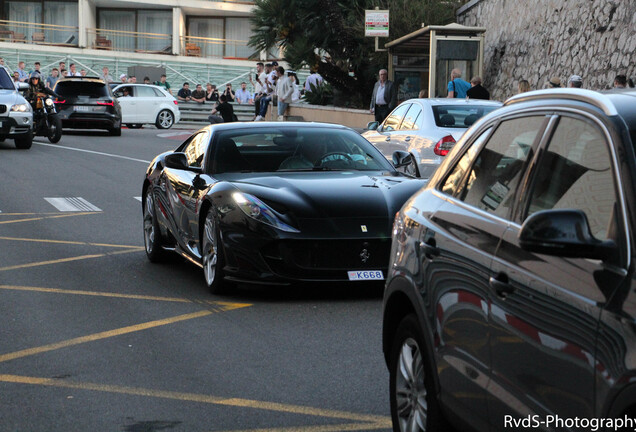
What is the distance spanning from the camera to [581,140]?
3.53m

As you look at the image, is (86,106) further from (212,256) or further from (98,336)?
(98,336)

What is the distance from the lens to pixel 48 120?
28828 millimetres

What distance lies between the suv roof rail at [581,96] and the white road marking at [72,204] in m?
12.0

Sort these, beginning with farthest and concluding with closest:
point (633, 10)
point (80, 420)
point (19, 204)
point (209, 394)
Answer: point (633, 10)
point (19, 204)
point (209, 394)
point (80, 420)

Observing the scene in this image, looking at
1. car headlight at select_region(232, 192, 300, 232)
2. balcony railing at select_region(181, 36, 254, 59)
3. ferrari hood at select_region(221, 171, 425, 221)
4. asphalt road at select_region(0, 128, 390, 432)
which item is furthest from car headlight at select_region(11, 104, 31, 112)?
balcony railing at select_region(181, 36, 254, 59)

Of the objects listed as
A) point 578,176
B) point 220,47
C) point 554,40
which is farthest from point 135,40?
point 578,176

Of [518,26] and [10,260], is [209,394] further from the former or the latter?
Result: [518,26]

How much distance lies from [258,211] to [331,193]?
2.17ft

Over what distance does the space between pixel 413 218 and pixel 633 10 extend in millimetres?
17562

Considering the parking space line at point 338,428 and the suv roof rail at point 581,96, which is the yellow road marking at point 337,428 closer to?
the parking space line at point 338,428

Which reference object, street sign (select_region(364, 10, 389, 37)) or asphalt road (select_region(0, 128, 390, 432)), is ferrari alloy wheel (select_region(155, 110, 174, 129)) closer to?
street sign (select_region(364, 10, 389, 37))

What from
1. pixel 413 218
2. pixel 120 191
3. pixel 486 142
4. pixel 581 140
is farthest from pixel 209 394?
pixel 120 191

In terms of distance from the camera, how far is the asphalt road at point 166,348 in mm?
5473

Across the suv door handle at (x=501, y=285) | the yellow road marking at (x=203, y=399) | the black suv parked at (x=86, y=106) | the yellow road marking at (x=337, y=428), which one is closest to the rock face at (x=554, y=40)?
the black suv parked at (x=86, y=106)
